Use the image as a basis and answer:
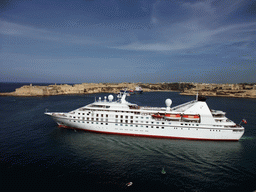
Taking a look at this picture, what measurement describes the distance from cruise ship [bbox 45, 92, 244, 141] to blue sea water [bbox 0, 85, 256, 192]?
1.24 meters

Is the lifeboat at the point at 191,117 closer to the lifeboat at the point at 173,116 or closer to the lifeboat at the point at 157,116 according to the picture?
the lifeboat at the point at 173,116

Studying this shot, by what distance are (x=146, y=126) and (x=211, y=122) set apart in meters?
10.7

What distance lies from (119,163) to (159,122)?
10.3m

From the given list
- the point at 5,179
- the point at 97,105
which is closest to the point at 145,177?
the point at 5,179

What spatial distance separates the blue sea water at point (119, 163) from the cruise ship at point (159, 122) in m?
1.24

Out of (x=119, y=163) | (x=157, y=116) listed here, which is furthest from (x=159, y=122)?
(x=119, y=163)

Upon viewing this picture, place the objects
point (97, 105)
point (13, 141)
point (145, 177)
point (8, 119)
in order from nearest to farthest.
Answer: point (145, 177)
point (13, 141)
point (97, 105)
point (8, 119)

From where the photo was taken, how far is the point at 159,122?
82.3 feet

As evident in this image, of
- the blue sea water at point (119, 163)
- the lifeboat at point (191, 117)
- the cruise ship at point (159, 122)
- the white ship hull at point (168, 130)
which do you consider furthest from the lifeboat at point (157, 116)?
the lifeboat at point (191, 117)

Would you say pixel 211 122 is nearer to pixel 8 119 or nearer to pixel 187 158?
pixel 187 158

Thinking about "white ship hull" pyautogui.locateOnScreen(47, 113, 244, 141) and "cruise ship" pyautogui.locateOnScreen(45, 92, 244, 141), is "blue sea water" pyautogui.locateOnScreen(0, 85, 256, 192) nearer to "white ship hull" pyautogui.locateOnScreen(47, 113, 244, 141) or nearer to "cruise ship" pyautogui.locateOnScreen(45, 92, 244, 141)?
"white ship hull" pyautogui.locateOnScreen(47, 113, 244, 141)

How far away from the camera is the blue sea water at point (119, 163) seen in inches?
573

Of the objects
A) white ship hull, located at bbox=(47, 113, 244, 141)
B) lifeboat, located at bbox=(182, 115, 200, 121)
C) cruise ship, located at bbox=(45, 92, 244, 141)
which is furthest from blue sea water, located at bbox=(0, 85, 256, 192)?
lifeboat, located at bbox=(182, 115, 200, 121)

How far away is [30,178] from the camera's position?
588 inches
